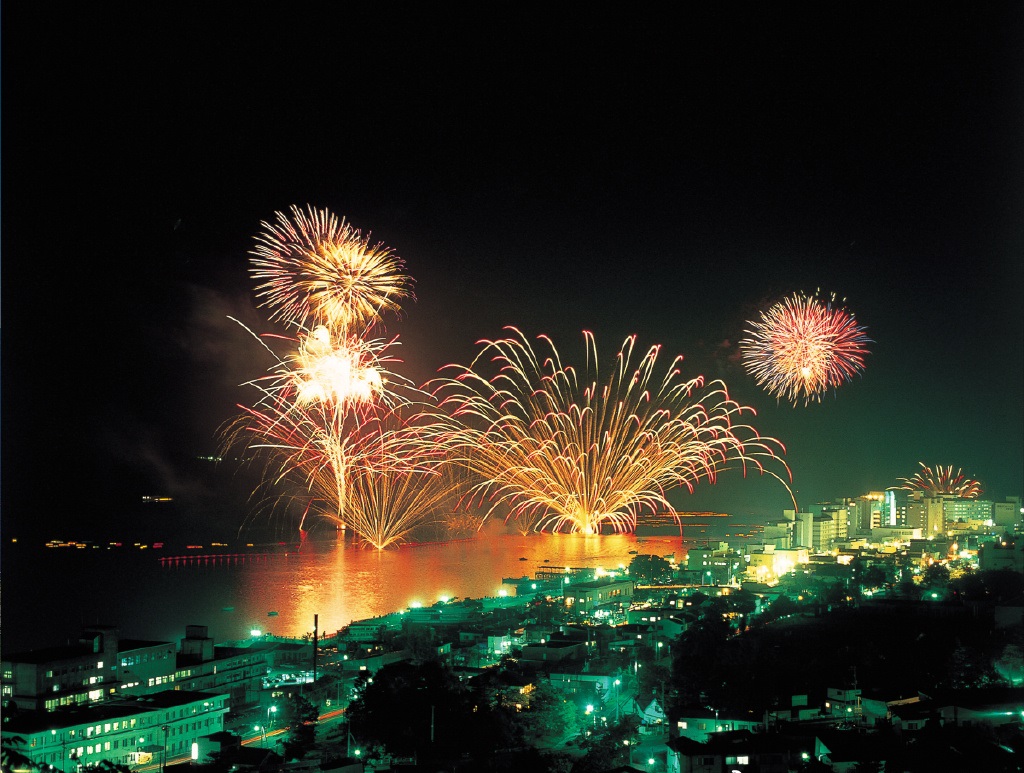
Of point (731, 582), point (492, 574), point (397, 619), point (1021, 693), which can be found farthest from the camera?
point (492, 574)

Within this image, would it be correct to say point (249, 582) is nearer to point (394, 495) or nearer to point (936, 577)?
point (394, 495)

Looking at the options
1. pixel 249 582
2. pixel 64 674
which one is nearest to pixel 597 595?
pixel 64 674

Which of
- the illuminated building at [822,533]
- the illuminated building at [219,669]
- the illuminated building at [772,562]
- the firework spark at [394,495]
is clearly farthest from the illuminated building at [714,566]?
the illuminated building at [219,669]

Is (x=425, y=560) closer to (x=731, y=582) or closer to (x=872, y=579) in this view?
(x=731, y=582)

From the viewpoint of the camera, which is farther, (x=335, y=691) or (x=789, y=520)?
(x=789, y=520)

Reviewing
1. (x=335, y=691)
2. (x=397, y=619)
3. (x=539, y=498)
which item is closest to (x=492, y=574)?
(x=539, y=498)

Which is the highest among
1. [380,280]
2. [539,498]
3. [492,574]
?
[380,280]

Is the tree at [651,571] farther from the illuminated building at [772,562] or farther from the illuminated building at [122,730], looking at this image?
the illuminated building at [122,730]
